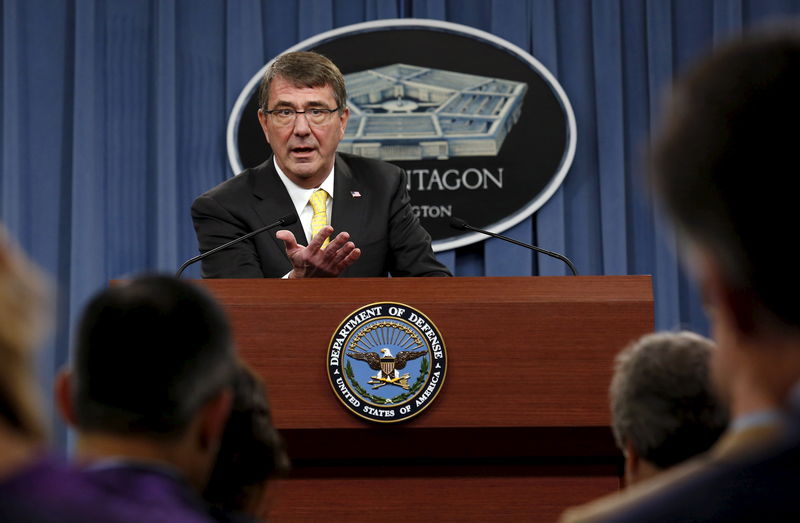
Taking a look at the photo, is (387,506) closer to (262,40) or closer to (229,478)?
(229,478)

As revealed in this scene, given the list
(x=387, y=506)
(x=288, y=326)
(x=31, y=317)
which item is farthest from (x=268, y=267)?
(x=31, y=317)

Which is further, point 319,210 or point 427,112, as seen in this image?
point 427,112

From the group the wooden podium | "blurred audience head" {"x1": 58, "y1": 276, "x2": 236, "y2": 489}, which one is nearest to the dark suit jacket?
the wooden podium

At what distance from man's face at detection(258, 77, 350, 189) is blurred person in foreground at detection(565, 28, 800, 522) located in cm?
304

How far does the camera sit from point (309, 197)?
365 cm

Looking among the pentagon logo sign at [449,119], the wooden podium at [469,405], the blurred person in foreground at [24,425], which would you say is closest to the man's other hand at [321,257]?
the wooden podium at [469,405]

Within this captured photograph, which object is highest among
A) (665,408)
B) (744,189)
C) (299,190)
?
→ (744,189)

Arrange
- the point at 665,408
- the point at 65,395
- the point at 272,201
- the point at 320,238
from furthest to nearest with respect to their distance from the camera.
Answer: the point at 272,201
the point at 320,238
the point at 665,408
the point at 65,395

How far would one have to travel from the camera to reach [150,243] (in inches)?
201

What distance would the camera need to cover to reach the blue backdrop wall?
4973mm

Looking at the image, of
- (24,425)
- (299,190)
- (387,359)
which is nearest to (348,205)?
(299,190)

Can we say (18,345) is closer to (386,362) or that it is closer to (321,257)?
(386,362)

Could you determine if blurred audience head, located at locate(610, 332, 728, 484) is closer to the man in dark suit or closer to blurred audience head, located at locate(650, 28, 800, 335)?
blurred audience head, located at locate(650, 28, 800, 335)

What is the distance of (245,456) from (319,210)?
221 cm
